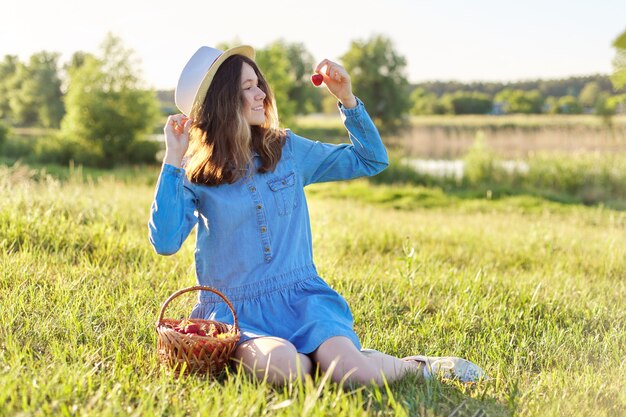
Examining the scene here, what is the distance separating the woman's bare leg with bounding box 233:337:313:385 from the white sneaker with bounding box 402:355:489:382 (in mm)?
514

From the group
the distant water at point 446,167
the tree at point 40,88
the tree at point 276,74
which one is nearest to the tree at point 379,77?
the tree at point 276,74

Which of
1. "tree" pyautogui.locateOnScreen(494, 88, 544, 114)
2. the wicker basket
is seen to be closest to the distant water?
the wicker basket

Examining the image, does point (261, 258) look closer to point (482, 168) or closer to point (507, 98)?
point (482, 168)

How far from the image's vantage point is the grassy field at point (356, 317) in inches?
91.4

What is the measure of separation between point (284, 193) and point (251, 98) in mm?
417

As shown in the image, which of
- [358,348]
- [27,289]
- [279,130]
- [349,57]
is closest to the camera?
[358,348]

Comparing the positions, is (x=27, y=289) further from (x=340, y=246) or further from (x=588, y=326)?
(x=588, y=326)

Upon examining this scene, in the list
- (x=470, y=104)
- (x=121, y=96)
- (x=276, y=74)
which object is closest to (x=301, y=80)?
(x=276, y=74)

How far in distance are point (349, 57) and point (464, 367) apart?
30.1 meters

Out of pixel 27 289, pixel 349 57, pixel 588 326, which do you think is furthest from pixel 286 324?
pixel 349 57

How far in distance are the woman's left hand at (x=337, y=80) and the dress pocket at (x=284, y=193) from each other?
0.44m

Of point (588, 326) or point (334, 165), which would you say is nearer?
point (334, 165)

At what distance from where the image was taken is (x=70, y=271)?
12.7 feet

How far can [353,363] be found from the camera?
259cm
